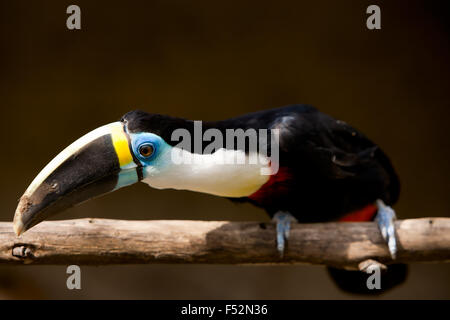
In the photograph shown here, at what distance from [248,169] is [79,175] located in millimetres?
788

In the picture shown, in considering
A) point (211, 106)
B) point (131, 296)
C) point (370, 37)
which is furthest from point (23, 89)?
point (370, 37)

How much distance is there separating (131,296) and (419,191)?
2728 millimetres

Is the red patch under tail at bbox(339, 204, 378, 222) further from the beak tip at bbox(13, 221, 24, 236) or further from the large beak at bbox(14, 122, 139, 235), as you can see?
the beak tip at bbox(13, 221, 24, 236)

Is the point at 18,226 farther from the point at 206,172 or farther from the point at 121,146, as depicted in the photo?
the point at 206,172

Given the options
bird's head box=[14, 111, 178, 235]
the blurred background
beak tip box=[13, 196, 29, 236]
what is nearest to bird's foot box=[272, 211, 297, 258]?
bird's head box=[14, 111, 178, 235]

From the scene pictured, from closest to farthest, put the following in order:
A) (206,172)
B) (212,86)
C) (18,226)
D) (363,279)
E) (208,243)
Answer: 1. (18,226)
2. (206,172)
3. (208,243)
4. (363,279)
5. (212,86)

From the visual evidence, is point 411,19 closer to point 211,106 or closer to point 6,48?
point 211,106

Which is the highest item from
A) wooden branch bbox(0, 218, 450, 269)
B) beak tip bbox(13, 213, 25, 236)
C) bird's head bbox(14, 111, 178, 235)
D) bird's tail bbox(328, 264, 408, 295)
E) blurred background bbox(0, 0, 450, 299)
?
blurred background bbox(0, 0, 450, 299)

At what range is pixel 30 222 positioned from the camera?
220cm

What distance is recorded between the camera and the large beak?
7.19 feet

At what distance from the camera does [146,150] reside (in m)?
2.35

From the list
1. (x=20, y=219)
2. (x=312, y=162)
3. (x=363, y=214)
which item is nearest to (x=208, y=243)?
(x=312, y=162)

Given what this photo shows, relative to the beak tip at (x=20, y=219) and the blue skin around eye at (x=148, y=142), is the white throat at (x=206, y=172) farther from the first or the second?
the beak tip at (x=20, y=219)

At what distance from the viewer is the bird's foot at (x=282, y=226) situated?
102 inches
